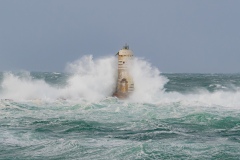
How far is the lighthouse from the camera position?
101ft

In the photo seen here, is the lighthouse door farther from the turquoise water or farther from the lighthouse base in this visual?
the turquoise water

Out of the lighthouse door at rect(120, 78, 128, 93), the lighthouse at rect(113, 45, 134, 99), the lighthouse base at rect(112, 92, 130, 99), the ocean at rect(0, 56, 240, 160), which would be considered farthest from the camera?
the lighthouse door at rect(120, 78, 128, 93)

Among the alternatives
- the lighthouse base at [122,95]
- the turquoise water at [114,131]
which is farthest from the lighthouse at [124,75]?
the turquoise water at [114,131]

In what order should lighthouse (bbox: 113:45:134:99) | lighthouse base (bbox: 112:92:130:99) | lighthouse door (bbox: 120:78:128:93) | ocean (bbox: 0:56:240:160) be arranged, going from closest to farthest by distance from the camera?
ocean (bbox: 0:56:240:160) → lighthouse (bbox: 113:45:134:99) → lighthouse base (bbox: 112:92:130:99) → lighthouse door (bbox: 120:78:128:93)

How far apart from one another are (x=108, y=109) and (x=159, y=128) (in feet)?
24.5

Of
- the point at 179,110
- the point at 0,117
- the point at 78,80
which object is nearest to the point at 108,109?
the point at 179,110

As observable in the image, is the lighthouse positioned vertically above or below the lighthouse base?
above

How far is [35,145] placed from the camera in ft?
47.5

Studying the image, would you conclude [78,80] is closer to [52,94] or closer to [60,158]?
[52,94]

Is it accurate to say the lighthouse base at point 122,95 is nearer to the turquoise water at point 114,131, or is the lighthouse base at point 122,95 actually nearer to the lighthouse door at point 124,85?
the lighthouse door at point 124,85

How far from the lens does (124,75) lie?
31031mm

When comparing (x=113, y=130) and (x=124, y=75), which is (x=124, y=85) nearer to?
(x=124, y=75)

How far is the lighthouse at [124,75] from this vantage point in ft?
101

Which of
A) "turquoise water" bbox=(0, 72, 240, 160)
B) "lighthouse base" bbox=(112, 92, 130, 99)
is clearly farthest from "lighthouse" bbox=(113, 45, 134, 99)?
"turquoise water" bbox=(0, 72, 240, 160)
